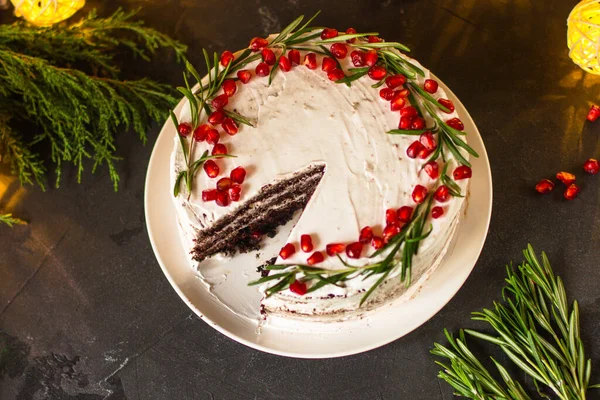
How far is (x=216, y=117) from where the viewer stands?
8.99ft

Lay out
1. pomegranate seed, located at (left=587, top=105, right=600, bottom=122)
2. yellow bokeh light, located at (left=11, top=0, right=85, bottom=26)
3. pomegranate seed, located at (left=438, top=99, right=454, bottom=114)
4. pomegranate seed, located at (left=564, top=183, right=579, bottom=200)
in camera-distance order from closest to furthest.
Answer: pomegranate seed, located at (left=438, top=99, right=454, bottom=114)
yellow bokeh light, located at (left=11, top=0, right=85, bottom=26)
pomegranate seed, located at (left=564, top=183, right=579, bottom=200)
pomegranate seed, located at (left=587, top=105, right=600, bottom=122)

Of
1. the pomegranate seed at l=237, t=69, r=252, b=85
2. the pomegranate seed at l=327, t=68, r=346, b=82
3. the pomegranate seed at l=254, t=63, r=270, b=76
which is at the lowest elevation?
the pomegranate seed at l=237, t=69, r=252, b=85

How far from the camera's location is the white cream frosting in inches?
104

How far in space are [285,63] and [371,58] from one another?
42 cm

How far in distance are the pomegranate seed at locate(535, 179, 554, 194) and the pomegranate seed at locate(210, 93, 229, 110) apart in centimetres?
186

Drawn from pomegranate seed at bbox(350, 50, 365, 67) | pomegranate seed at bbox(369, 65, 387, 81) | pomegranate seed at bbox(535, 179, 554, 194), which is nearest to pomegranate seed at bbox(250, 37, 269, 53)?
pomegranate seed at bbox(350, 50, 365, 67)

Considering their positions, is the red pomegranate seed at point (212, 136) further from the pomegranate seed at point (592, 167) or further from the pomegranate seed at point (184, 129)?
the pomegranate seed at point (592, 167)

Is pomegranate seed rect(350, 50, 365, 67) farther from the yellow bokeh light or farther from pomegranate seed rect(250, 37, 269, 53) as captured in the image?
the yellow bokeh light

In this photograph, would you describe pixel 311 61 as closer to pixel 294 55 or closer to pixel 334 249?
pixel 294 55

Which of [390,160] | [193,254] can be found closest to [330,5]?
[390,160]

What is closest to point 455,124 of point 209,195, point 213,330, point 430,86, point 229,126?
point 430,86

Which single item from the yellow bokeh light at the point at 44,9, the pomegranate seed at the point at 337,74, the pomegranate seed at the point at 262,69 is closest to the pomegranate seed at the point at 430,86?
the pomegranate seed at the point at 337,74

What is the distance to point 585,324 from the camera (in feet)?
10.4

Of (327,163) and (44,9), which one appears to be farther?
(44,9)
